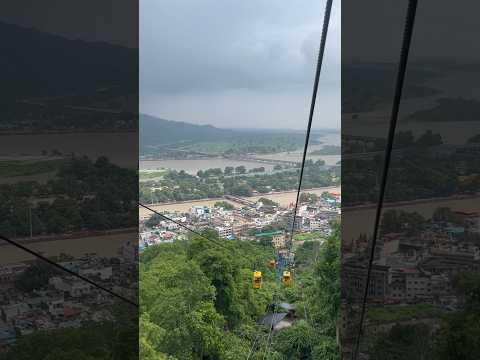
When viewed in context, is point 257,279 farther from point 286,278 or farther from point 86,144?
point 86,144

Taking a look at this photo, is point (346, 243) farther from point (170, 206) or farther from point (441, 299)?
point (170, 206)

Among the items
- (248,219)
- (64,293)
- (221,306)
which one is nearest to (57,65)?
(64,293)

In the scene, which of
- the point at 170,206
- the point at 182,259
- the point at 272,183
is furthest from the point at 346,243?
the point at 272,183

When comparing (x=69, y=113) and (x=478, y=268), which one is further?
(x=69, y=113)

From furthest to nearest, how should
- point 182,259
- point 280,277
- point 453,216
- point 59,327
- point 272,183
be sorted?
point 272,183 < point 280,277 < point 182,259 < point 59,327 < point 453,216

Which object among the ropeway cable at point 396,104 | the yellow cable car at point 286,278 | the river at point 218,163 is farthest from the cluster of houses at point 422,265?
the river at point 218,163

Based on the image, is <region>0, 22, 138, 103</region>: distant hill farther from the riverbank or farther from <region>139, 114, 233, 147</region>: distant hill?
<region>139, 114, 233, 147</region>: distant hill
